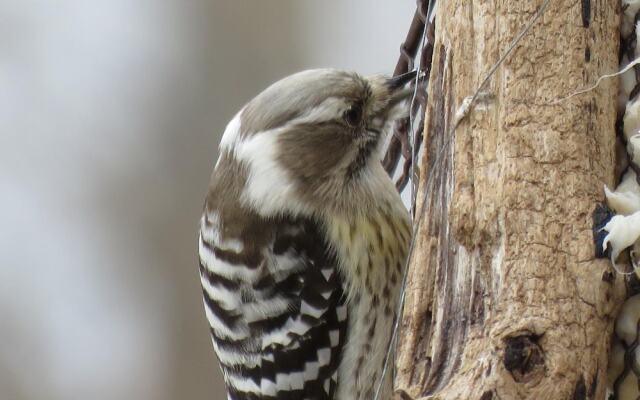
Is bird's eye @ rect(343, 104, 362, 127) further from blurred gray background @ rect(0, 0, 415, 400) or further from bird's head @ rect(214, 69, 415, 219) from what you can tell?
blurred gray background @ rect(0, 0, 415, 400)

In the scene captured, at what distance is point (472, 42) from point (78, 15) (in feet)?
16.5

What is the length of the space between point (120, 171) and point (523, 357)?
4.34m

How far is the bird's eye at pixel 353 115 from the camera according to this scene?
3037 mm

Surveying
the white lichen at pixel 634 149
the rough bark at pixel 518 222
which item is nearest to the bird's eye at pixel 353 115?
the rough bark at pixel 518 222

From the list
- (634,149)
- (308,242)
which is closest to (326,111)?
(308,242)

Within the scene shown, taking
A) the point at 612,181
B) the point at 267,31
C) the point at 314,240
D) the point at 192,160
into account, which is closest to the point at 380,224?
the point at 314,240

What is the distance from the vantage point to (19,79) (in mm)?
6797

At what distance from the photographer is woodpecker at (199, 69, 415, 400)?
2.87 meters

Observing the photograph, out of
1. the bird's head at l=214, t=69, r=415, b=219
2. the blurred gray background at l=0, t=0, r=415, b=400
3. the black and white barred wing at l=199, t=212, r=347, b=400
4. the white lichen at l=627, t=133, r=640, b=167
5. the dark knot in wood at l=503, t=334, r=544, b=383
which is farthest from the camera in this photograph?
the blurred gray background at l=0, t=0, r=415, b=400

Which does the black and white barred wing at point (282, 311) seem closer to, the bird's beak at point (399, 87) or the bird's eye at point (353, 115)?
the bird's eye at point (353, 115)

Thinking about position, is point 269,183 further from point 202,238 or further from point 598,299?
point 598,299

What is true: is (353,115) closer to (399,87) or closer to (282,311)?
(399,87)

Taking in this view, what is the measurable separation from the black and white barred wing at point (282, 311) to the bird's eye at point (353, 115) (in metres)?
0.30

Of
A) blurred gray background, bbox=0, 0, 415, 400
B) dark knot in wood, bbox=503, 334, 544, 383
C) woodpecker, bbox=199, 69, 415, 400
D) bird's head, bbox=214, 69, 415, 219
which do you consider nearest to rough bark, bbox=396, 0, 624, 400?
dark knot in wood, bbox=503, 334, 544, 383
